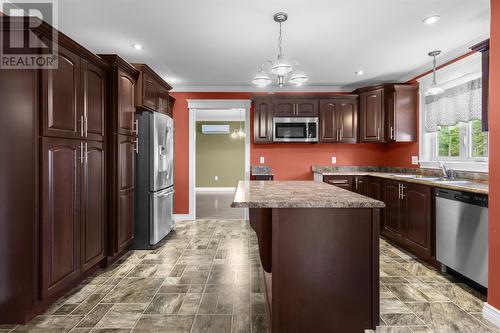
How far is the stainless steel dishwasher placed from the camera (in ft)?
7.02

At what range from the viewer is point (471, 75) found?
306cm

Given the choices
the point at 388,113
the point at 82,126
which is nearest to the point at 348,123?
the point at 388,113

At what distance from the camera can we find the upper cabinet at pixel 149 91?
3168 millimetres

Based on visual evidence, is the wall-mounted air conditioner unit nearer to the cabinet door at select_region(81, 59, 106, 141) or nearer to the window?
the window

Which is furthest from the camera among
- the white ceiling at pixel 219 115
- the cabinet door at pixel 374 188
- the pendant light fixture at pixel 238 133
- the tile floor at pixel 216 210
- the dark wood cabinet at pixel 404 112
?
the pendant light fixture at pixel 238 133

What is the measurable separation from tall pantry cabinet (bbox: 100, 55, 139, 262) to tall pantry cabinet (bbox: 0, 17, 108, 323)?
0.44 m

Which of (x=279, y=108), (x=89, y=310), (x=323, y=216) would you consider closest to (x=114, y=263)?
(x=89, y=310)

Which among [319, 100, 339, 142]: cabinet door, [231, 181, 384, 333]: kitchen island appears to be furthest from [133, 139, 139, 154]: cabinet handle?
[319, 100, 339, 142]: cabinet door

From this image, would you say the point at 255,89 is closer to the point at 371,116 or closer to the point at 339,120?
the point at 339,120

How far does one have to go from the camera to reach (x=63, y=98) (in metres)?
2.03

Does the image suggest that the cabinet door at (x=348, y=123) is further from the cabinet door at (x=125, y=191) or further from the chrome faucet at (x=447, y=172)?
the cabinet door at (x=125, y=191)

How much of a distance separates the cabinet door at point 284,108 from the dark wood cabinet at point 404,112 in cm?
153

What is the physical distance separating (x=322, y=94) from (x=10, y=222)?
4.31 m

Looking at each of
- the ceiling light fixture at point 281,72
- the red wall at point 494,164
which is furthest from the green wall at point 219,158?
the red wall at point 494,164
